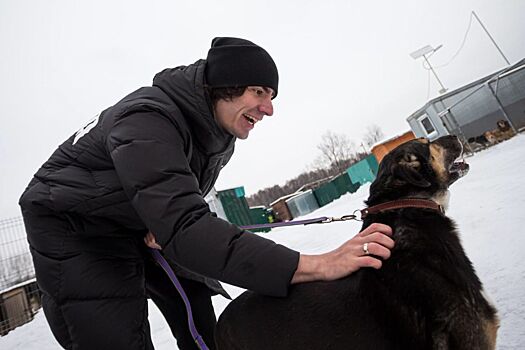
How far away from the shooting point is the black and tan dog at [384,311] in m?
1.57

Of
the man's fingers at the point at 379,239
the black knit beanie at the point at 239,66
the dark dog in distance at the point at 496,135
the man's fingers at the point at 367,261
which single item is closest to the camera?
the man's fingers at the point at 367,261

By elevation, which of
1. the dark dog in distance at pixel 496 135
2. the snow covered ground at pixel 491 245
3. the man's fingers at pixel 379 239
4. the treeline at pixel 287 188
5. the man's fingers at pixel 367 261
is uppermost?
the treeline at pixel 287 188

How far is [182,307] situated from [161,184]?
1394 millimetres

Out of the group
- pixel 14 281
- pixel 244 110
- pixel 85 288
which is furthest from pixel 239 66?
pixel 14 281

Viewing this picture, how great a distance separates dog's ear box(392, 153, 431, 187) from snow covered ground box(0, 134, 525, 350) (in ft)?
4.11

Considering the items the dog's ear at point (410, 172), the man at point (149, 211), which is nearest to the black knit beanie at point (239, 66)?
the man at point (149, 211)

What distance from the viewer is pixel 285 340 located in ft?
5.15

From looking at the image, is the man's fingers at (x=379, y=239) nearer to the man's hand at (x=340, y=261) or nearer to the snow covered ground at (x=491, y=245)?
the man's hand at (x=340, y=261)

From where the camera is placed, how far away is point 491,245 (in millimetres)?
3924

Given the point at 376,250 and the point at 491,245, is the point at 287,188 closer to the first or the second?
the point at 491,245

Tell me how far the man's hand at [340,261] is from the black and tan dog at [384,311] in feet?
0.62

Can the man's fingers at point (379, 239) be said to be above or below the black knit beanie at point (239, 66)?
below

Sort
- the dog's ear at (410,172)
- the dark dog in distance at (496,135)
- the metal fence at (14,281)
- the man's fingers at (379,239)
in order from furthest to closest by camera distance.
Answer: the dark dog in distance at (496,135), the metal fence at (14,281), the dog's ear at (410,172), the man's fingers at (379,239)

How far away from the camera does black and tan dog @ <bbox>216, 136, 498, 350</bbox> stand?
1570 millimetres
